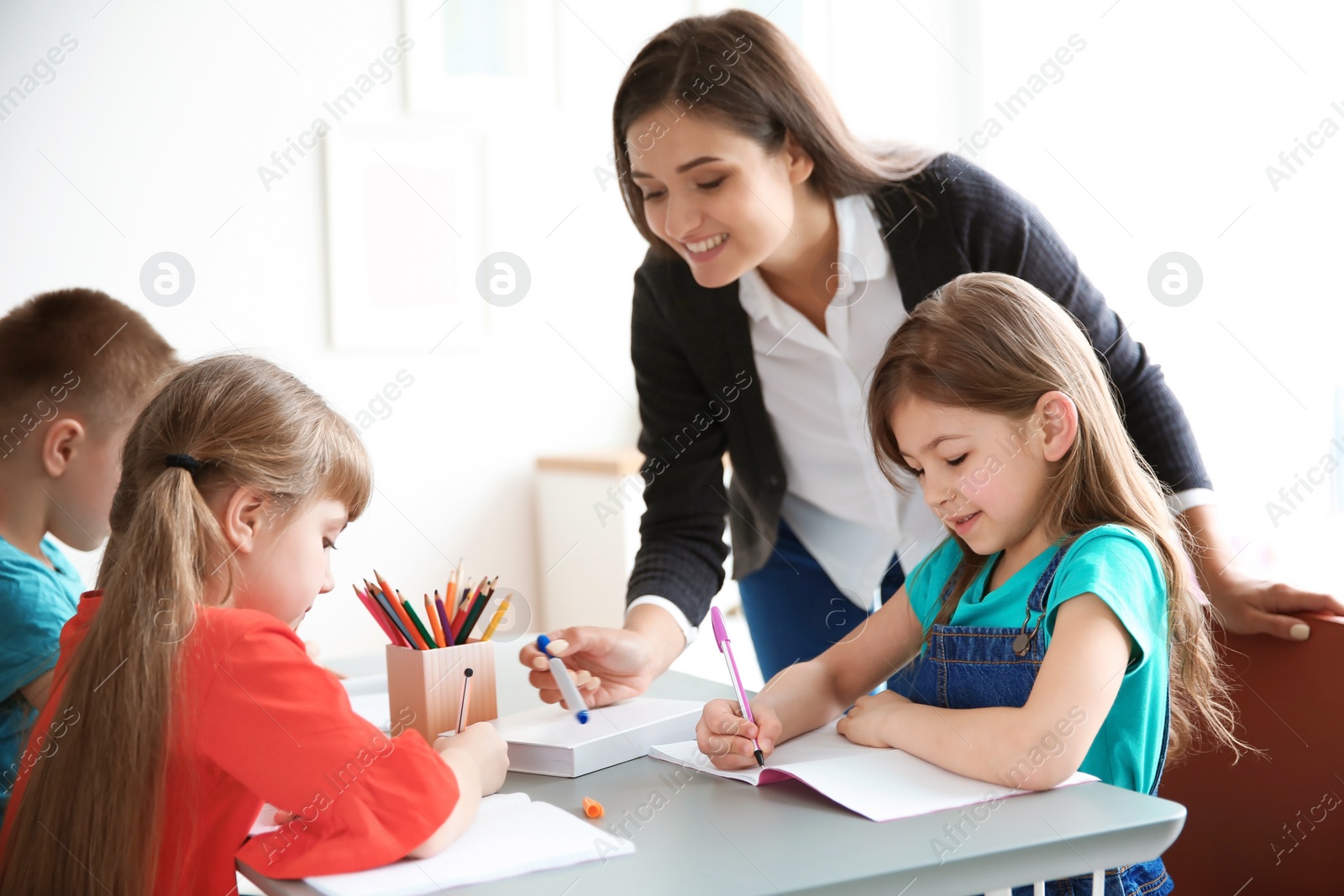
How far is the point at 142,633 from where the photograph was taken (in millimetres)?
898

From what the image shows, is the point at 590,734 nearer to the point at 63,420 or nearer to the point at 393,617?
the point at 393,617

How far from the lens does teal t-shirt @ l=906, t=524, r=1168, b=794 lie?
99cm

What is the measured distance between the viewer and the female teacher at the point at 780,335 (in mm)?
1412

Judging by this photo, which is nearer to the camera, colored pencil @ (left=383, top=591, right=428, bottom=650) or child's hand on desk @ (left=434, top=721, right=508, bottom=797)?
child's hand on desk @ (left=434, top=721, right=508, bottom=797)

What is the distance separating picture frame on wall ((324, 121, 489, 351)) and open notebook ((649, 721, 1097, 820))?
2701 mm

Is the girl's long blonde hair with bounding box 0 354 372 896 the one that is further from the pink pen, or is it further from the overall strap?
the overall strap

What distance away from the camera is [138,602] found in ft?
2.99

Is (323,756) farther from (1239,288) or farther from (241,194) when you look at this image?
(241,194)

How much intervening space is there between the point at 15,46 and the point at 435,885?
10.1 feet

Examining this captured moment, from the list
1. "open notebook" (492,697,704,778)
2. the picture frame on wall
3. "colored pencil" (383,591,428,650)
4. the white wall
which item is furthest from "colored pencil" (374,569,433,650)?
the picture frame on wall

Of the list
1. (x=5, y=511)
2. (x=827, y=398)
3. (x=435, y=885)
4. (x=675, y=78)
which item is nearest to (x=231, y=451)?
(x=435, y=885)

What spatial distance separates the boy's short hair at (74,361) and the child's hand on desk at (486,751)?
72 centimetres

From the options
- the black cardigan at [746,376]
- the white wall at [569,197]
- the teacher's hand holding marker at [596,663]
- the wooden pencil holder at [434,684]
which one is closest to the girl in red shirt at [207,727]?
the wooden pencil holder at [434,684]

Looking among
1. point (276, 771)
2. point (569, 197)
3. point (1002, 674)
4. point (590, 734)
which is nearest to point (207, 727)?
point (276, 771)
